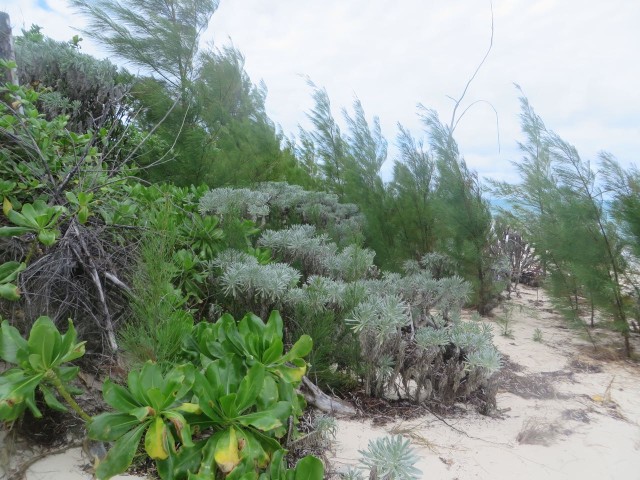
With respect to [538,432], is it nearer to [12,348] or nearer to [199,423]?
[199,423]

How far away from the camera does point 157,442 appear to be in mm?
1283

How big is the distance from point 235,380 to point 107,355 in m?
0.69

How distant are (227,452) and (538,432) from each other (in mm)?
1537

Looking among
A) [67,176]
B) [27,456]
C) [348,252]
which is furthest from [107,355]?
[348,252]

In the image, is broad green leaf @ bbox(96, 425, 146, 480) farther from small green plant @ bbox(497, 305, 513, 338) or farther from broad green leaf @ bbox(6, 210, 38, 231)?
small green plant @ bbox(497, 305, 513, 338)

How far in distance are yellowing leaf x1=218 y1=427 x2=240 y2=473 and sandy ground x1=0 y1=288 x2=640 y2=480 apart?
0.60 meters

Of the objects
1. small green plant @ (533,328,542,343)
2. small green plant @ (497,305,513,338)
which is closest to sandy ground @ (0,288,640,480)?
small green plant @ (533,328,542,343)

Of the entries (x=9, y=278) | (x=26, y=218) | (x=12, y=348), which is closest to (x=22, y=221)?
(x=26, y=218)

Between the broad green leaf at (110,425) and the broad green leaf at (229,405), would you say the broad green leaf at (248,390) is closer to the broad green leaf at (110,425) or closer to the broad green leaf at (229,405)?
the broad green leaf at (229,405)

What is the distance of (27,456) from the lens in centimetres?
165

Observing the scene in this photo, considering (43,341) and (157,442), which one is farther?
(43,341)

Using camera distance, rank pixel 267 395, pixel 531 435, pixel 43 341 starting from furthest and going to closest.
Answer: pixel 531 435
pixel 267 395
pixel 43 341

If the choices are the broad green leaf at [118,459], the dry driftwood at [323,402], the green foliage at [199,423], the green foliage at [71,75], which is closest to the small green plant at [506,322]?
the dry driftwood at [323,402]

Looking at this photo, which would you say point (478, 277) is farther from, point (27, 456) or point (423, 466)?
point (27, 456)
